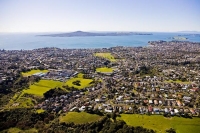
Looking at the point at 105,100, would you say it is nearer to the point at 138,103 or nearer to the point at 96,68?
the point at 138,103

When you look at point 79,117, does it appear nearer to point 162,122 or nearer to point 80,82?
point 162,122

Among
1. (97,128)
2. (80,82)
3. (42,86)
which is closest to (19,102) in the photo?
(42,86)

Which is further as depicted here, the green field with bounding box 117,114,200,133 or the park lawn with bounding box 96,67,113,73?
the park lawn with bounding box 96,67,113,73

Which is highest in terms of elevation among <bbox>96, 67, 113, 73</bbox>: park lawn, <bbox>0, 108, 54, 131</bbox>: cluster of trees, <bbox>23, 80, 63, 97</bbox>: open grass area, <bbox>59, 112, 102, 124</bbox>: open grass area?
<bbox>96, 67, 113, 73</bbox>: park lawn

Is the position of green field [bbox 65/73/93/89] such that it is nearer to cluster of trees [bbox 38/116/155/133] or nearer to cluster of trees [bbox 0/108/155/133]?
cluster of trees [bbox 0/108/155/133]

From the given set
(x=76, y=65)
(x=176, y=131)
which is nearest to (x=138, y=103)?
(x=176, y=131)

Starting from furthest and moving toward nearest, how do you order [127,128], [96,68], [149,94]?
[96,68]
[149,94]
[127,128]

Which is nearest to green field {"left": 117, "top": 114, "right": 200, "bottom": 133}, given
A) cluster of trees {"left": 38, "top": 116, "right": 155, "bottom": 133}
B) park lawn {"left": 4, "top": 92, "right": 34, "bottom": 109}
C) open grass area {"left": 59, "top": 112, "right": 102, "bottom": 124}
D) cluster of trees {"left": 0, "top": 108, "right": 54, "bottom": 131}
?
cluster of trees {"left": 38, "top": 116, "right": 155, "bottom": 133}
